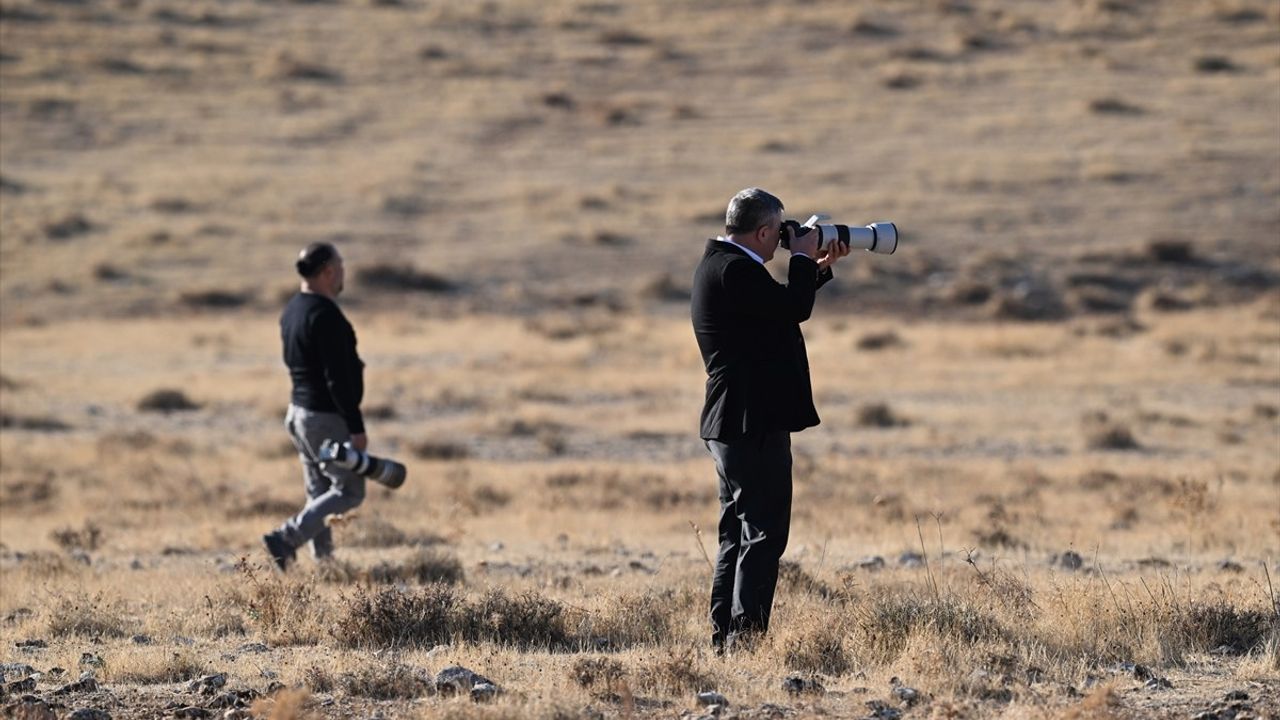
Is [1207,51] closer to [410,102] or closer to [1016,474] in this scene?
[410,102]

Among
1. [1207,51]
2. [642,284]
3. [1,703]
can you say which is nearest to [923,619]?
[1,703]

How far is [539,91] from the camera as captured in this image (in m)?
51.7

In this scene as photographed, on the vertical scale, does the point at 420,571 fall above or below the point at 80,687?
below

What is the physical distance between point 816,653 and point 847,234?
1687 millimetres

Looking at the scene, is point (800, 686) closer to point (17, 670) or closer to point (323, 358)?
point (17, 670)

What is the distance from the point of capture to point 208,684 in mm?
6270

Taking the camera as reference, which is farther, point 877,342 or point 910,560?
point 877,342

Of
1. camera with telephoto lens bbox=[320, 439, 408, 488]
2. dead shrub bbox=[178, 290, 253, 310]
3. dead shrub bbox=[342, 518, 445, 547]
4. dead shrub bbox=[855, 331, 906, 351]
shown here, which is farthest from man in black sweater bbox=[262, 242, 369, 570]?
dead shrub bbox=[178, 290, 253, 310]

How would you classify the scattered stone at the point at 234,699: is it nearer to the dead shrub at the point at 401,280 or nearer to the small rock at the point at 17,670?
the small rock at the point at 17,670

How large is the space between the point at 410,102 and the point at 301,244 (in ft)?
43.0

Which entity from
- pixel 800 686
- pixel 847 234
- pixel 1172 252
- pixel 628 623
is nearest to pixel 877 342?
pixel 1172 252

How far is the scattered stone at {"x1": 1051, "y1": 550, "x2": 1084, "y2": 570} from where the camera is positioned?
9547 millimetres

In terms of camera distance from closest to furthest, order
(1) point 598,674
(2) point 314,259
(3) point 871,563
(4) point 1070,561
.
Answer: (1) point 598,674 → (2) point 314,259 → (4) point 1070,561 → (3) point 871,563

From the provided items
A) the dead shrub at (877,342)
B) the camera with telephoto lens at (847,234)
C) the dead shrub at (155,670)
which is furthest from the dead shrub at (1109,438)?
the dead shrub at (155,670)
